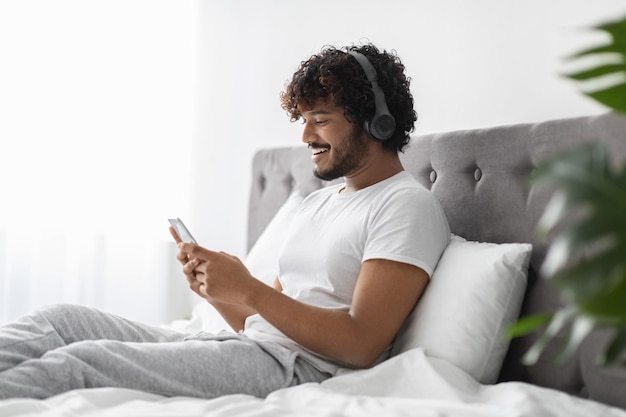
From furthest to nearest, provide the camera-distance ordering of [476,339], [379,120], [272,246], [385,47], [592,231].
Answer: [385,47] → [272,246] → [379,120] → [476,339] → [592,231]

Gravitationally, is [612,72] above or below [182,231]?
above

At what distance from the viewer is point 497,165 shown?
5.47 ft

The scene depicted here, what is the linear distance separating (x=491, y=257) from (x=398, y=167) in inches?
14.1

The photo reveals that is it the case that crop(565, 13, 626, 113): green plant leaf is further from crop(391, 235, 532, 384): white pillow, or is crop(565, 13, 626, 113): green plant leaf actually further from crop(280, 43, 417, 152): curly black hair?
crop(280, 43, 417, 152): curly black hair

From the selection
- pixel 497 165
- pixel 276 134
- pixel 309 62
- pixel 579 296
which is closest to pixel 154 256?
pixel 276 134

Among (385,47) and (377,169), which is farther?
(385,47)

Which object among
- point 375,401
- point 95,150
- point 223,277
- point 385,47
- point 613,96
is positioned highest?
point 385,47

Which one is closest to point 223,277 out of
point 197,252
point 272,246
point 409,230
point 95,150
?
point 197,252

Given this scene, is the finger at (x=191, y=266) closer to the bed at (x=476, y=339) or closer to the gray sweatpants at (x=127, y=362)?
the gray sweatpants at (x=127, y=362)

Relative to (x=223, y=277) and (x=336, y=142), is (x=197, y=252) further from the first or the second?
(x=336, y=142)

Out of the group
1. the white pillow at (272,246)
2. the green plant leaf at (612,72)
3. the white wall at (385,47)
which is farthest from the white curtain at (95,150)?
the green plant leaf at (612,72)

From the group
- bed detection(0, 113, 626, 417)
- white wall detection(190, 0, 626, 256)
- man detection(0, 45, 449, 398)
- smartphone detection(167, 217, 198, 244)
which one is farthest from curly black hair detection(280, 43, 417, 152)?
smartphone detection(167, 217, 198, 244)

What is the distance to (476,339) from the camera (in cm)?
147

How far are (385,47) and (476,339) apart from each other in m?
1.03
